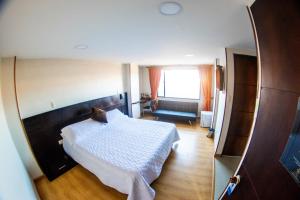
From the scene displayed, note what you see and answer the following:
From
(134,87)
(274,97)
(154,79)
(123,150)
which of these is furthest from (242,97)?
(154,79)

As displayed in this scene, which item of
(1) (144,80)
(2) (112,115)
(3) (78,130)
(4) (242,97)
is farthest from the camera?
(1) (144,80)

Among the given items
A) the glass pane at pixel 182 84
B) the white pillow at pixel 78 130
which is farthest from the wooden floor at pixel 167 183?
the glass pane at pixel 182 84

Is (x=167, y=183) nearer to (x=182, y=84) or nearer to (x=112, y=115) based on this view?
(x=112, y=115)

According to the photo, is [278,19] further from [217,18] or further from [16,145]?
[16,145]

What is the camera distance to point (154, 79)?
551cm

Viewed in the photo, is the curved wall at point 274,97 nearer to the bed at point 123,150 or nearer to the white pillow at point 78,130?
the bed at point 123,150

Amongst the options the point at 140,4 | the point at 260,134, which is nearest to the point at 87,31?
the point at 140,4

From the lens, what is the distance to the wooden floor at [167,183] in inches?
79.4

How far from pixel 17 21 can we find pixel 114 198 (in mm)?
2363

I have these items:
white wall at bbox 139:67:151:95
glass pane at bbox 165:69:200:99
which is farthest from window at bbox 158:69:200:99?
white wall at bbox 139:67:151:95

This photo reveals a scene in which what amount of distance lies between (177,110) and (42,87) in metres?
4.28

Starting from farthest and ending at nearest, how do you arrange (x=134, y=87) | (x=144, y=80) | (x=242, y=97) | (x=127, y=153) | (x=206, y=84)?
(x=144, y=80)
(x=134, y=87)
(x=206, y=84)
(x=242, y=97)
(x=127, y=153)

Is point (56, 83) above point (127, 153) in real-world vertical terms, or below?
above

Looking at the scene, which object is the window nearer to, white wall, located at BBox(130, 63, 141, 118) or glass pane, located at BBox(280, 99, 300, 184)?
white wall, located at BBox(130, 63, 141, 118)
